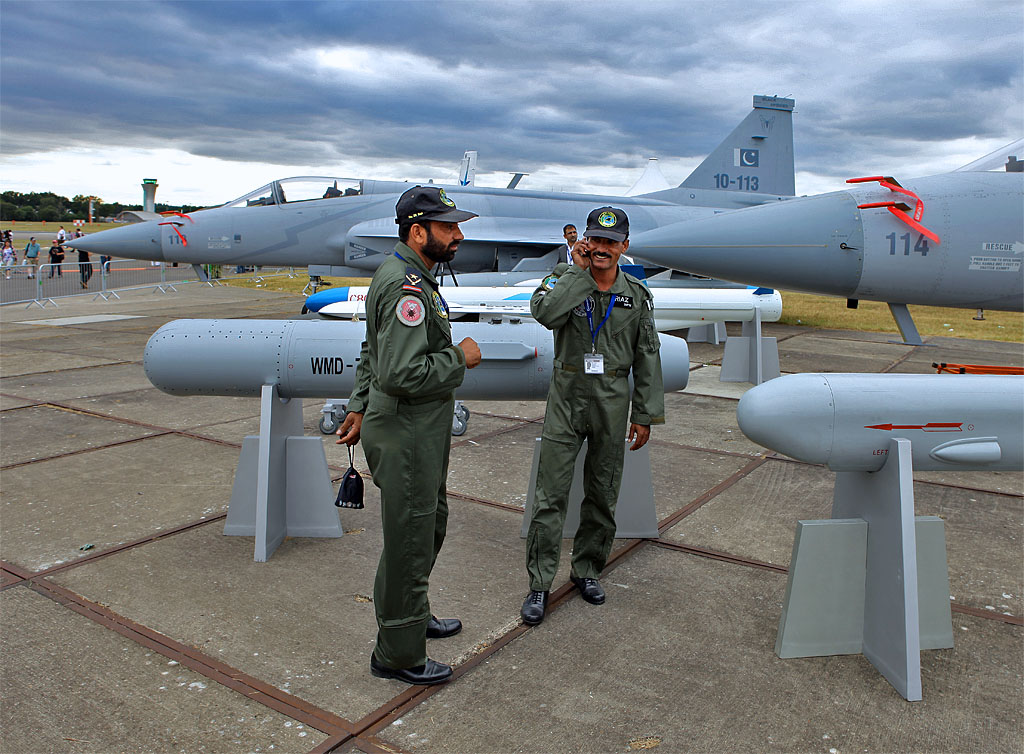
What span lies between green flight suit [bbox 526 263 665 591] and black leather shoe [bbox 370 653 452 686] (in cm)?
72

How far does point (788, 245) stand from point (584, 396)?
9.45ft

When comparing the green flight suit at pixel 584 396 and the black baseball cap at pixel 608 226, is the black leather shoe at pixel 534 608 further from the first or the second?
the black baseball cap at pixel 608 226

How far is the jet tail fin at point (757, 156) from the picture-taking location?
15859 mm

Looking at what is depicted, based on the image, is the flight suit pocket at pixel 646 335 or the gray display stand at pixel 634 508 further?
the gray display stand at pixel 634 508

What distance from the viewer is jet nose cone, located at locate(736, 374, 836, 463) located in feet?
10.2

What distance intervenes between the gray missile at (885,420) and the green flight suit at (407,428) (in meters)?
1.39

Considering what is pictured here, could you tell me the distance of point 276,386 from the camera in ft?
14.1

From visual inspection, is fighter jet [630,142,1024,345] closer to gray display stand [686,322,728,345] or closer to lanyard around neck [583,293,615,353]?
lanyard around neck [583,293,615,353]

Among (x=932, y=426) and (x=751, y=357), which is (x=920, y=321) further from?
(x=932, y=426)

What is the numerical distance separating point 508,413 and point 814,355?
6.38 m

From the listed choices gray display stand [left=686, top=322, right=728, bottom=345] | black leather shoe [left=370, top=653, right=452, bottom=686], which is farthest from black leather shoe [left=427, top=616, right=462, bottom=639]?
gray display stand [left=686, top=322, right=728, bottom=345]

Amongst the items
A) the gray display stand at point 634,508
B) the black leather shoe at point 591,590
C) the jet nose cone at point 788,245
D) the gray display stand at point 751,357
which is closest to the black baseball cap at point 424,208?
the black leather shoe at point 591,590

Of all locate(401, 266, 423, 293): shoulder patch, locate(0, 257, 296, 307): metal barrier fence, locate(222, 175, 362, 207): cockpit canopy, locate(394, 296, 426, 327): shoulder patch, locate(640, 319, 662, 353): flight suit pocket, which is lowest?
locate(640, 319, 662, 353): flight suit pocket

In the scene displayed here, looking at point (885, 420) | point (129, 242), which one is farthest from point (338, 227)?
point (885, 420)
